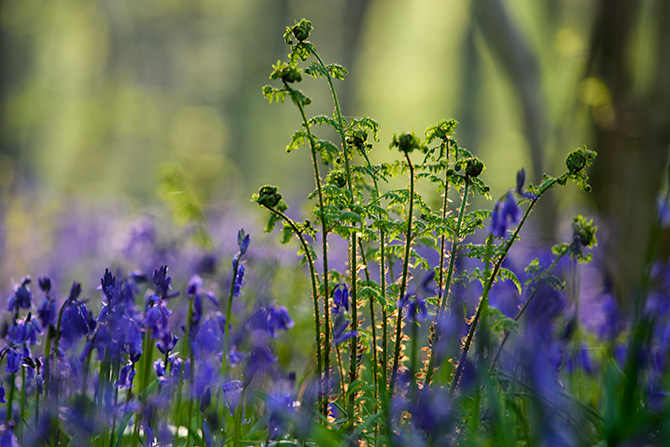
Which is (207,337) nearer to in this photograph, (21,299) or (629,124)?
(21,299)

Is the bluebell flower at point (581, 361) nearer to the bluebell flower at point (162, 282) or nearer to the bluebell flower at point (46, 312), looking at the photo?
the bluebell flower at point (162, 282)

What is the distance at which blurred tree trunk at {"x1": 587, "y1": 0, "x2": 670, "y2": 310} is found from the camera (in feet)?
15.7

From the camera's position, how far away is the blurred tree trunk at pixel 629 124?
15.7ft

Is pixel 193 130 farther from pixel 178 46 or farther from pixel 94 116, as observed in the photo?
pixel 94 116

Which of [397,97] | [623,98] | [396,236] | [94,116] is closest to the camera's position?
[396,236]

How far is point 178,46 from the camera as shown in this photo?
4738cm

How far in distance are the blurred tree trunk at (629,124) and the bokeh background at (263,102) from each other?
1cm

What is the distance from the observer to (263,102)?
46062 mm

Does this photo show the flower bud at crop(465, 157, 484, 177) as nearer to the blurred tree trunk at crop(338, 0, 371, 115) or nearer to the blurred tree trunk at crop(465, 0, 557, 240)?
the blurred tree trunk at crop(465, 0, 557, 240)

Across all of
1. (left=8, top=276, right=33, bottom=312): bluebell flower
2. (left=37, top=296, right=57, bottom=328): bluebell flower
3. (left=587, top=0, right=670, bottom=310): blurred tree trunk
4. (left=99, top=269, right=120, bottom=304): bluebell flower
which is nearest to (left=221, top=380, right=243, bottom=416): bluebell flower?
(left=99, top=269, right=120, bottom=304): bluebell flower

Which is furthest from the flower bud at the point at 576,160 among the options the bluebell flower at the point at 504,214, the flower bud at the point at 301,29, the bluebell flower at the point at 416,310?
the flower bud at the point at 301,29

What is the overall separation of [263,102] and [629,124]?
42537 mm

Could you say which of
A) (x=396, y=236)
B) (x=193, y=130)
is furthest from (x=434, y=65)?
(x=396, y=236)

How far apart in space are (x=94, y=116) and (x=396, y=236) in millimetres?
24706
